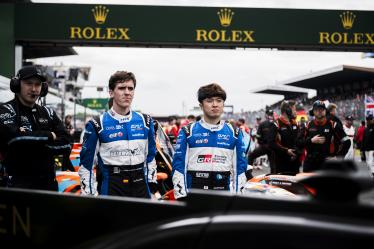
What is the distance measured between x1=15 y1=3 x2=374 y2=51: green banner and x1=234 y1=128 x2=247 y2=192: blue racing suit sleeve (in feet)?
36.5

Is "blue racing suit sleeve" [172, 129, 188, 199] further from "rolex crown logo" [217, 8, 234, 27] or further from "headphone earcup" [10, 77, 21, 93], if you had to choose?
"rolex crown logo" [217, 8, 234, 27]

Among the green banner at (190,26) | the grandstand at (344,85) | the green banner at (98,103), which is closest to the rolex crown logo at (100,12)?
the green banner at (190,26)

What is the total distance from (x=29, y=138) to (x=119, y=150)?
27.3 inches

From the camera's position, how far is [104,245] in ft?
4.29

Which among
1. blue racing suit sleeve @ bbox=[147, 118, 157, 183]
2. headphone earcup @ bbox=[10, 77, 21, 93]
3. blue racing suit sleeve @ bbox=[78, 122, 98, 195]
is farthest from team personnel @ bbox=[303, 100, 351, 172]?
headphone earcup @ bbox=[10, 77, 21, 93]

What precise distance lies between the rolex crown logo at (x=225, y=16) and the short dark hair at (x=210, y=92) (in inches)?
431

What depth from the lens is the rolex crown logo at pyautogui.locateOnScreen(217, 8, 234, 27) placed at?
47.8ft

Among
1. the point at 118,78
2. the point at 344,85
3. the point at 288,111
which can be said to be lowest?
the point at 288,111

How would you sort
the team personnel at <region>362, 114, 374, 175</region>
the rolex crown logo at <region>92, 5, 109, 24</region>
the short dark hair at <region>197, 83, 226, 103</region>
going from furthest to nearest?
1. the rolex crown logo at <region>92, 5, 109, 24</region>
2. the team personnel at <region>362, 114, 374, 175</region>
3. the short dark hair at <region>197, 83, 226, 103</region>

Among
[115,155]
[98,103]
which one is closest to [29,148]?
[115,155]

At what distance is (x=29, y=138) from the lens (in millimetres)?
3484

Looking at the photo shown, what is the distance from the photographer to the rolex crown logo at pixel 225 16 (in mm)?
14570

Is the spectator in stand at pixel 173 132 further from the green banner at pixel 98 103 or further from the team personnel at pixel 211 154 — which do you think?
the green banner at pixel 98 103

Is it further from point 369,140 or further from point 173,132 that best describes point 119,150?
point 173,132
